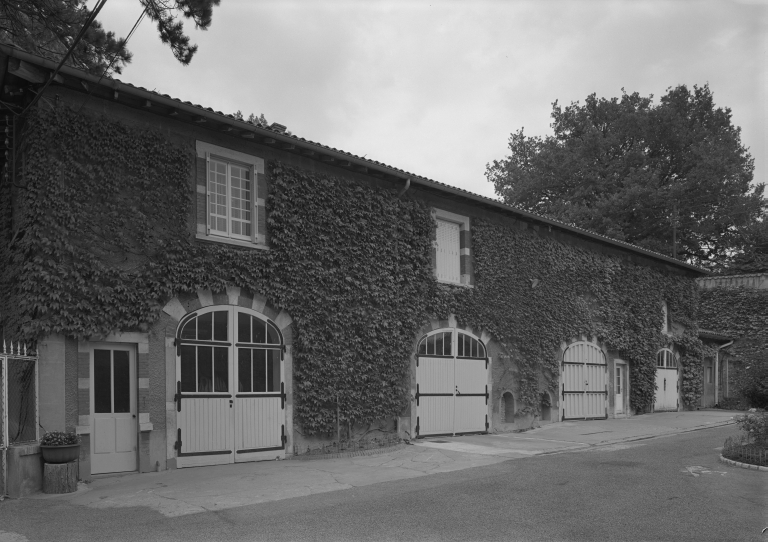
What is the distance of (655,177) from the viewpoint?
1334 inches

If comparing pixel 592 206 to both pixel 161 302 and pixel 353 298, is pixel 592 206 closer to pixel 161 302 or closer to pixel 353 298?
pixel 353 298

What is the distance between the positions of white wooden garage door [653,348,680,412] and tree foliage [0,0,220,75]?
19.9 m

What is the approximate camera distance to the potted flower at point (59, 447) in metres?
9.41

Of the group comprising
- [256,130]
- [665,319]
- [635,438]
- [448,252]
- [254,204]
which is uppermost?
[256,130]

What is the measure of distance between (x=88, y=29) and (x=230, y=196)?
3.60 metres

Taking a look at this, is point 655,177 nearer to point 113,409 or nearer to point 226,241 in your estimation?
point 226,241

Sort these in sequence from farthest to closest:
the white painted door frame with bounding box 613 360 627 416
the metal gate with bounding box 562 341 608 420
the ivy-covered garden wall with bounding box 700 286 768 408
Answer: the ivy-covered garden wall with bounding box 700 286 768 408 < the white painted door frame with bounding box 613 360 627 416 < the metal gate with bounding box 562 341 608 420

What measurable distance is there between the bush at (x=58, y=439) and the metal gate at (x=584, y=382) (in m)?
13.9

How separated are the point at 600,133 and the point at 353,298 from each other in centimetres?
2578

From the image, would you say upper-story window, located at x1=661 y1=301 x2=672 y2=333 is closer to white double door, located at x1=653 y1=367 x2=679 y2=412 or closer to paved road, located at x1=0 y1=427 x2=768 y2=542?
white double door, located at x1=653 y1=367 x2=679 y2=412

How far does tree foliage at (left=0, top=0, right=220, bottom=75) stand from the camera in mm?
9461

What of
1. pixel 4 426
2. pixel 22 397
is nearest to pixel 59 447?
pixel 4 426

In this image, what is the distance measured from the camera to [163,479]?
10.5m

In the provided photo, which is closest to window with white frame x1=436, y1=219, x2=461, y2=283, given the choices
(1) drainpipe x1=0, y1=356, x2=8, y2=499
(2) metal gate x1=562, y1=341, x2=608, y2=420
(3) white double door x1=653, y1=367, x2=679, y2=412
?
(2) metal gate x1=562, y1=341, x2=608, y2=420
